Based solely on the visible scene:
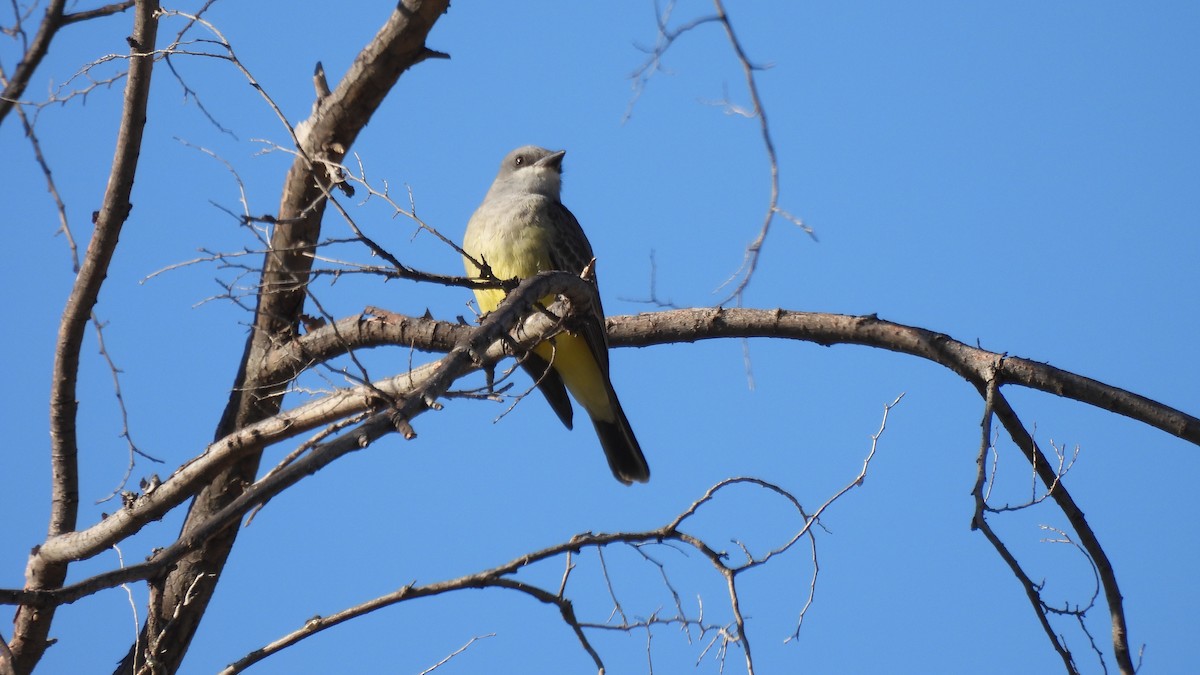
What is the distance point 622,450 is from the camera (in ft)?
21.8

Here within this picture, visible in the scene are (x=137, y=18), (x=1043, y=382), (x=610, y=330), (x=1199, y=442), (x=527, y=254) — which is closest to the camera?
(x=1199, y=442)

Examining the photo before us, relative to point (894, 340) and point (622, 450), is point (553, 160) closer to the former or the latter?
point (622, 450)

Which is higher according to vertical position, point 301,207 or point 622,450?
point 301,207

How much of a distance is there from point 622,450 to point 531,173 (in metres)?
2.06

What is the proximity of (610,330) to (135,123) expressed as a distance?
246 cm

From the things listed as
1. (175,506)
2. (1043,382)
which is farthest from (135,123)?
(1043,382)

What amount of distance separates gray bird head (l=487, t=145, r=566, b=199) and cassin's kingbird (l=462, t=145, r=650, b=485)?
1.54 feet

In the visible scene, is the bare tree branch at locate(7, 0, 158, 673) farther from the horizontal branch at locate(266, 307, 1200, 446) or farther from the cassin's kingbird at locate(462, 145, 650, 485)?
the cassin's kingbird at locate(462, 145, 650, 485)

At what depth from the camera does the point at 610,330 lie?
587 centimetres

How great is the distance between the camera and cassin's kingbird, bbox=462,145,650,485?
6.32m

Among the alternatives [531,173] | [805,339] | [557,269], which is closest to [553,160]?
[531,173]

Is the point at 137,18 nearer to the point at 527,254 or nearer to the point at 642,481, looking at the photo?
the point at 527,254

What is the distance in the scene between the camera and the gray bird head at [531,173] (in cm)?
746

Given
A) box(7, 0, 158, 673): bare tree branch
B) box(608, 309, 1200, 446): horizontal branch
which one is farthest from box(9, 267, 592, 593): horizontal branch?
box(608, 309, 1200, 446): horizontal branch
